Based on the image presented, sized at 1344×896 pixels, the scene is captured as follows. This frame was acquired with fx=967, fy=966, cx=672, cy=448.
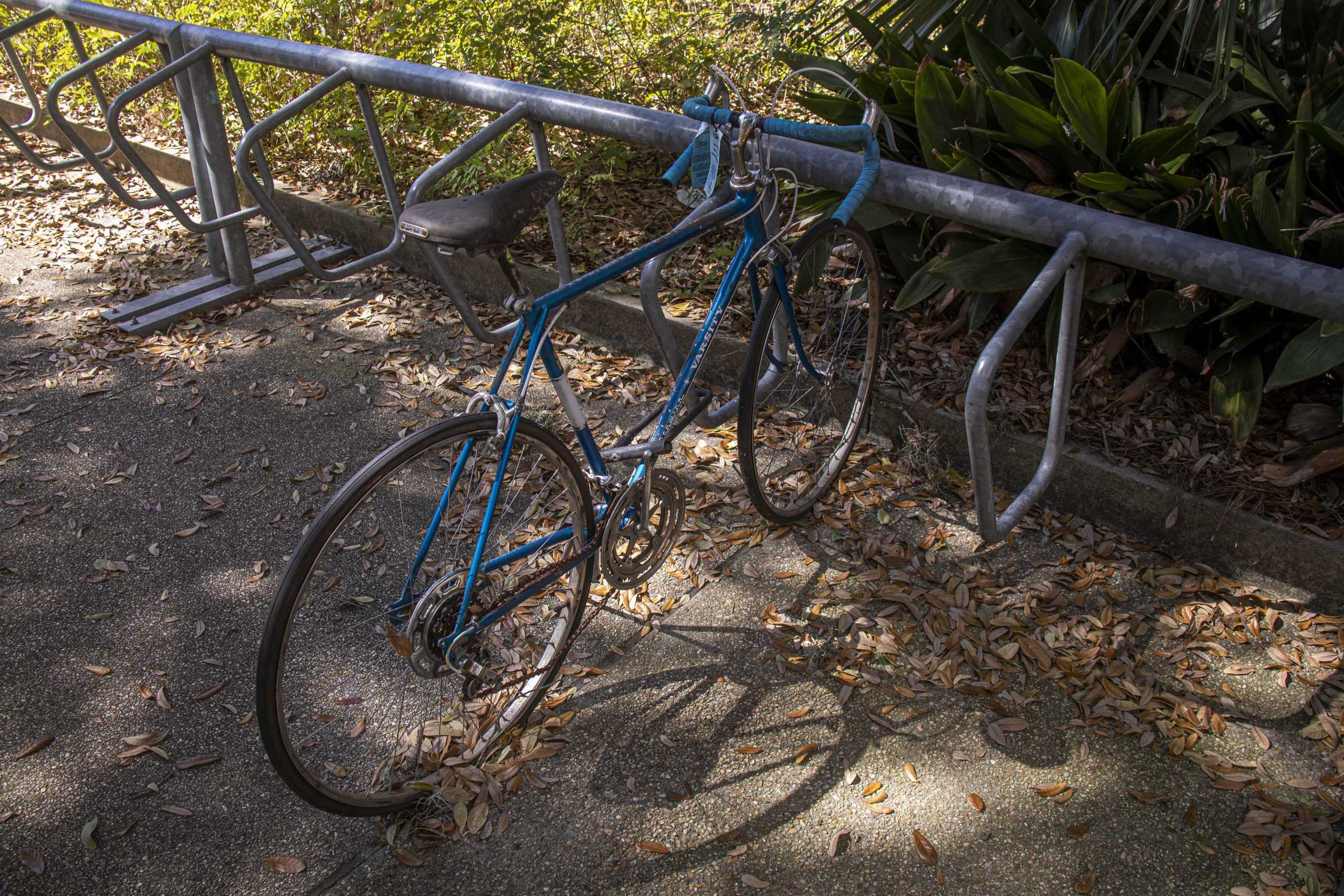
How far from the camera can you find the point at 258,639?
9.46 ft

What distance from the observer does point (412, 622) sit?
2.17 metres

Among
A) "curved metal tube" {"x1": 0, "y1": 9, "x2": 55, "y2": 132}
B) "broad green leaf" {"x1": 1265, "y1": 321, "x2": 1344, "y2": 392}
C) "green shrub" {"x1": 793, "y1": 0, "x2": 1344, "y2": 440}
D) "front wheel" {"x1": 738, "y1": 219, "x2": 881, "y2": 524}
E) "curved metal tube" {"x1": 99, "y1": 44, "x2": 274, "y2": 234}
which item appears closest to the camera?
"broad green leaf" {"x1": 1265, "y1": 321, "x2": 1344, "y2": 392}

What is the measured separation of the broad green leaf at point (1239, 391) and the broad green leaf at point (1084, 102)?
76cm

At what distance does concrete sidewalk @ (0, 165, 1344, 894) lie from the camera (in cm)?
229

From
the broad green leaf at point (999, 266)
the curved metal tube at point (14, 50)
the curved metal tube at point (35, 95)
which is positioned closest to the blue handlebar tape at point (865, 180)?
the broad green leaf at point (999, 266)

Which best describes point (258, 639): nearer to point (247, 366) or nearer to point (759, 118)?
point (247, 366)

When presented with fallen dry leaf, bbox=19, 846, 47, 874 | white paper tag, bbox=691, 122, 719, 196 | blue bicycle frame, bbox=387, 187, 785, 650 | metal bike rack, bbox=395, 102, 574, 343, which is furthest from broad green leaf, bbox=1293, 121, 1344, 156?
fallen dry leaf, bbox=19, 846, 47, 874

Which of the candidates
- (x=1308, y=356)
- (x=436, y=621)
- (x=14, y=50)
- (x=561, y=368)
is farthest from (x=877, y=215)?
(x=14, y=50)

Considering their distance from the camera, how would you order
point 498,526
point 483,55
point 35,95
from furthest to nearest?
point 35,95 → point 483,55 → point 498,526

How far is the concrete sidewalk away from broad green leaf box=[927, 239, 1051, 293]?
0.69 m

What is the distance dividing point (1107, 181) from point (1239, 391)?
78 centimetres

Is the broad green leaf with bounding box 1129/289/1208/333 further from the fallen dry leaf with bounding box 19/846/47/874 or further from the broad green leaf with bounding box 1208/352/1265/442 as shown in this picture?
the fallen dry leaf with bounding box 19/846/47/874

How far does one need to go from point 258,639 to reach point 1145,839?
2459 millimetres

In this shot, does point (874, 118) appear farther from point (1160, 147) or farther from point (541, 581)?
point (541, 581)
